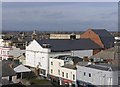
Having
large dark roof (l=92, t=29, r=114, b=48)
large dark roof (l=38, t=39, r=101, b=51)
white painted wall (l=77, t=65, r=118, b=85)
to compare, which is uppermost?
large dark roof (l=92, t=29, r=114, b=48)

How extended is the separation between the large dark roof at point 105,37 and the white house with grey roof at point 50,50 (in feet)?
7.12

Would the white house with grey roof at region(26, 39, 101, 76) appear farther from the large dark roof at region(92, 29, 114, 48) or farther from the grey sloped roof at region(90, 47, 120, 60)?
the grey sloped roof at region(90, 47, 120, 60)

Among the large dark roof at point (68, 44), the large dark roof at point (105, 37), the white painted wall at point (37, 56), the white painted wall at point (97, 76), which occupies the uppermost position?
the large dark roof at point (105, 37)

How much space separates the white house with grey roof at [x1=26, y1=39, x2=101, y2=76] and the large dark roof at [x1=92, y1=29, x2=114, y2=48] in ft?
7.12

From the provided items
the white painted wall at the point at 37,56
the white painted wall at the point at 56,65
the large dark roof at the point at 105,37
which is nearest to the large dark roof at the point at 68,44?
the white painted wall at the point at 37,56

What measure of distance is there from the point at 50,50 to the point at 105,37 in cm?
947

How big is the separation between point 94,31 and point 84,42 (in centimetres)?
432

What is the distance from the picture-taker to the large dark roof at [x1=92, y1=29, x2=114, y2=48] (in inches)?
1280

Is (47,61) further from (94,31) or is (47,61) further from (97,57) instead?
(94,31)

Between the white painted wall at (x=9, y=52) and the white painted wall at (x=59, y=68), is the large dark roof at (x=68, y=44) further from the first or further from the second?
the white painted wall at (x=9, y=52)

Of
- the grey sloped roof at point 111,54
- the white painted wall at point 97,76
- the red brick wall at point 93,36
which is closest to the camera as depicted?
the white painted wall at point 97,76

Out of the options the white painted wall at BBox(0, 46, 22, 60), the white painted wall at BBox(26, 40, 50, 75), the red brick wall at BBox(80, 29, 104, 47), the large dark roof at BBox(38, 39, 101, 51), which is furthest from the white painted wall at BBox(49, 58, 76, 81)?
the white painted wall at BBox(0, 46, 22, 60)

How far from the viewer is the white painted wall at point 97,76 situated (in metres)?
17.2

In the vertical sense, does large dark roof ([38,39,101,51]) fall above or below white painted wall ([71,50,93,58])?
above
